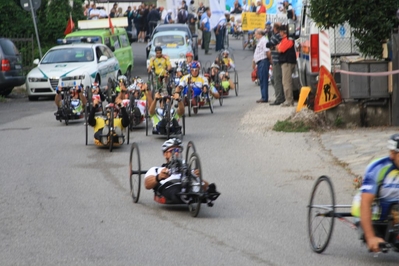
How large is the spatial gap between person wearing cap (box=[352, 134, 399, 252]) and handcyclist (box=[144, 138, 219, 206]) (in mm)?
2862

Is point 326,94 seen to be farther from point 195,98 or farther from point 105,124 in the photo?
point 195,98

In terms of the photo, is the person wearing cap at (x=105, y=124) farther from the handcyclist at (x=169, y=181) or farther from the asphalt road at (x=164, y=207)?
A: the handcyclist at (x=169, y=181)

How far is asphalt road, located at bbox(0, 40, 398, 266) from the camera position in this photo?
27.8 ft

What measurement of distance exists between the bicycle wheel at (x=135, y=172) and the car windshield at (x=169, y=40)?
2243 centimetres

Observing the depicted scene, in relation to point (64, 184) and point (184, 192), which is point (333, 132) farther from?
point (184, 192)

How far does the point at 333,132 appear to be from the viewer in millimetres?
16688

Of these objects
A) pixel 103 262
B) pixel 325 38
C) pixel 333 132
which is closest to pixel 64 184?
pixel 103 262

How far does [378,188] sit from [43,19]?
29.8 metres

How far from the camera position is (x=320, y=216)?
8320 mm

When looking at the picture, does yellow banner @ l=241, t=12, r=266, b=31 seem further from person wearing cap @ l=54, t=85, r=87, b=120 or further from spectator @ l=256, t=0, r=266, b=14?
person wearing cap @ l=54, t=85, r=87, b=120

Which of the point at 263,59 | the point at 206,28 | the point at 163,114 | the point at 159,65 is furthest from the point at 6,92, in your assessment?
the point at 206,28

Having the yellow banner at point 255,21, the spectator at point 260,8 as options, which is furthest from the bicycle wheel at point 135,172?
the spectator at point 260,8

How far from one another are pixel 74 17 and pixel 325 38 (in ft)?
68.5

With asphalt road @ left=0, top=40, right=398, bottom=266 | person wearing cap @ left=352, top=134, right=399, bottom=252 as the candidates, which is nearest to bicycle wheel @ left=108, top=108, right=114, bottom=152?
asphalt road @ left=0, top=40, right=398, bottom=266
